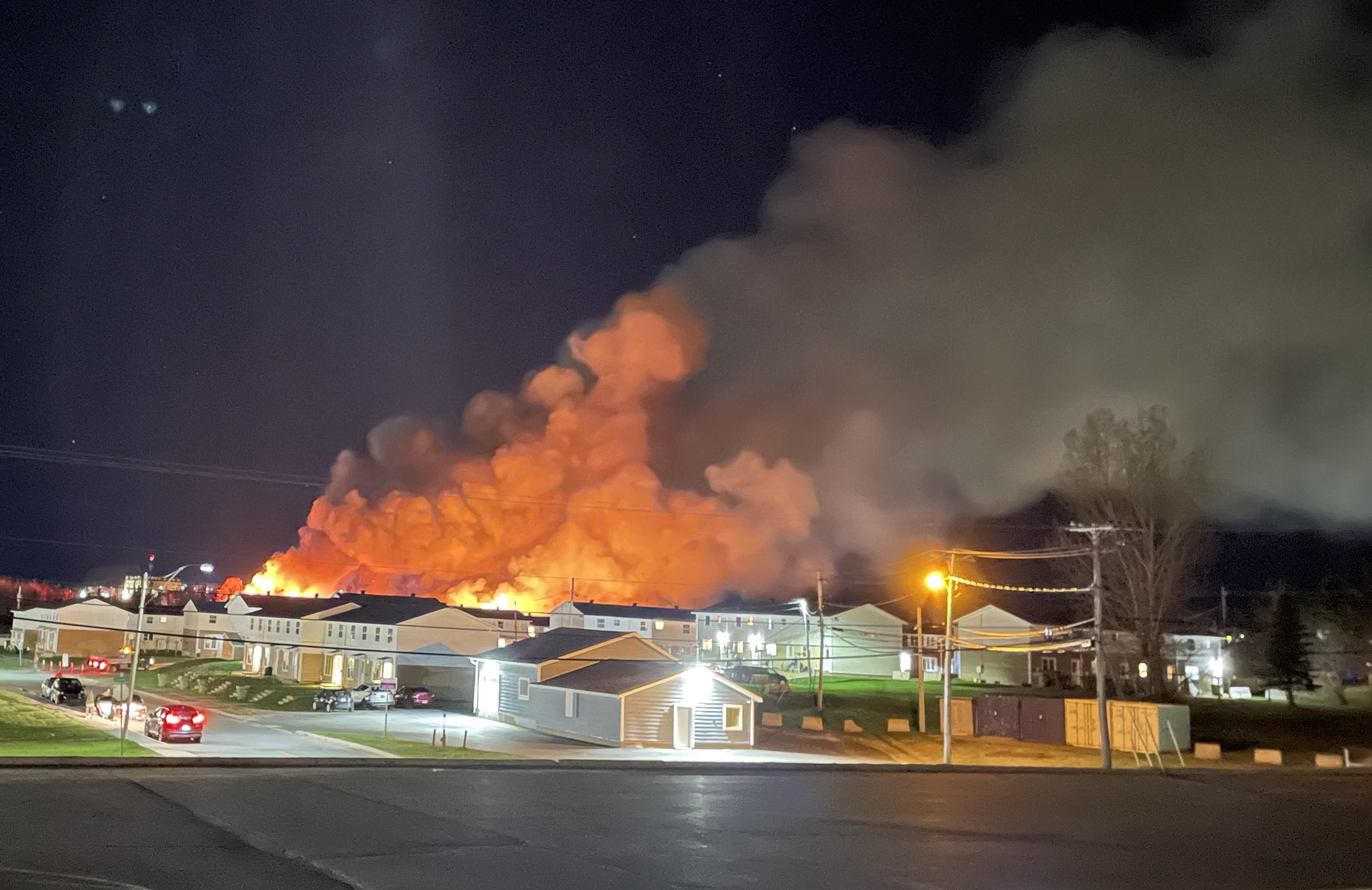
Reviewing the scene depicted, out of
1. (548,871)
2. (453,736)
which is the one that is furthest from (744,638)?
(548,871)

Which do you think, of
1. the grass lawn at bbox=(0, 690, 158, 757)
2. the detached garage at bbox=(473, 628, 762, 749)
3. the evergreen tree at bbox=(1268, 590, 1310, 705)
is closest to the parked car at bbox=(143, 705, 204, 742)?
the grass lawn at bbox=(0, 690, 158, 757)

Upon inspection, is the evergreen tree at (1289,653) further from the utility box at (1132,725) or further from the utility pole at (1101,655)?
the utility pole at (1101,655)

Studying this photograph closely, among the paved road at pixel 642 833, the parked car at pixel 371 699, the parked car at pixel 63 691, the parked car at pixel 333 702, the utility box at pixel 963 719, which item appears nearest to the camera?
the paved road at pixel 642 833

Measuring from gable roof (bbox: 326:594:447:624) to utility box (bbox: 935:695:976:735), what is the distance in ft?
119

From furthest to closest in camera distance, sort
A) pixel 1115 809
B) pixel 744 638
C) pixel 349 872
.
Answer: pixel 744 638 < pixel 1115 809 < pixel 349 872

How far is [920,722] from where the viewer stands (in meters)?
46.6

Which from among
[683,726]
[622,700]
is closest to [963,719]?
[683,726]

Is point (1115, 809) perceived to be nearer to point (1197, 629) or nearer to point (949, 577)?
point (949, 577)

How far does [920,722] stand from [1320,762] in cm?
1479

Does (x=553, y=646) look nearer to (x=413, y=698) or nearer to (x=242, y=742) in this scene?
(x=413, y=698)

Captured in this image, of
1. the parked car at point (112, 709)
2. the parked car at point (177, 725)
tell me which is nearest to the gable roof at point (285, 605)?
the parked car at point (112, 709)

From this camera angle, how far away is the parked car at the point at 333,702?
2135 inches

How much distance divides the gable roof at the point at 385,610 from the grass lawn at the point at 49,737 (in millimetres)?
25868

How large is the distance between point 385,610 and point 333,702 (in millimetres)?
20046
